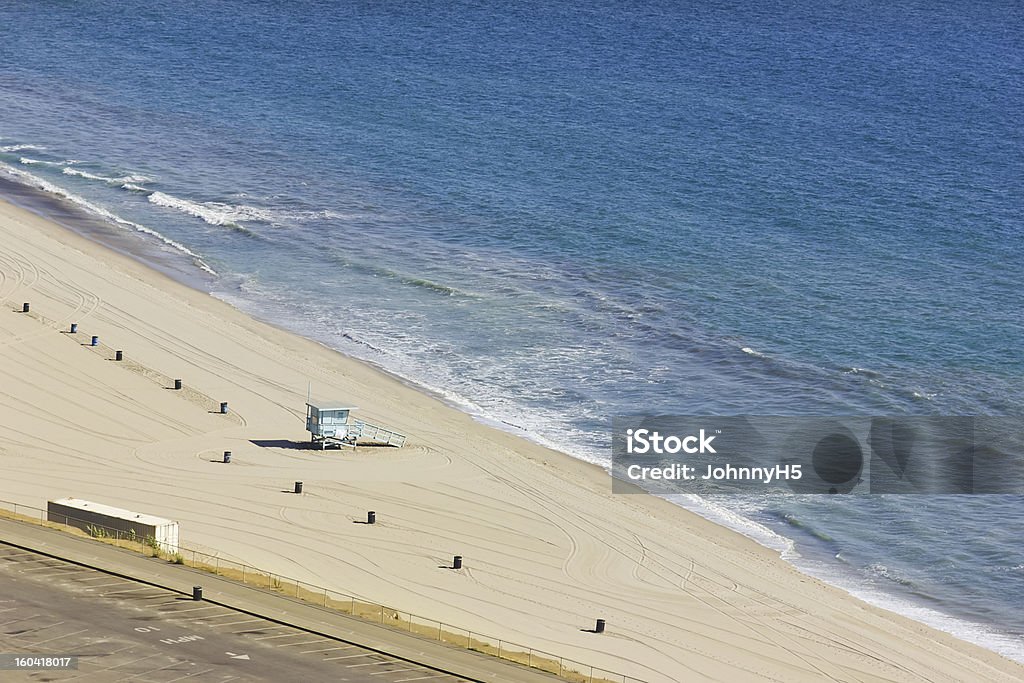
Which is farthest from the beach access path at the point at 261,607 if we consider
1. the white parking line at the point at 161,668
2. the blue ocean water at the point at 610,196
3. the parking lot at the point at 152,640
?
the blue ocean water at the point at 610,196

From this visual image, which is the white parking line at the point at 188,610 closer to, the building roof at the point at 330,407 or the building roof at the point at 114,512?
the building roof at the point at 114,512

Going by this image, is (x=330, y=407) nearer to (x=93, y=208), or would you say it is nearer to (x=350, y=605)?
(x=350, y=605)

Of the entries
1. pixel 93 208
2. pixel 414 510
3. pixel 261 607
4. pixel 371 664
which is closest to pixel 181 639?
pixel 261 607

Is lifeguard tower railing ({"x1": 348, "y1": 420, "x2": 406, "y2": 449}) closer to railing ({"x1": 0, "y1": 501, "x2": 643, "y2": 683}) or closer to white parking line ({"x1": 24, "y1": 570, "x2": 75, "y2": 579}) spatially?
railing ({"x1": 0, "y1": 501, "x2": 643, "y2": 683})

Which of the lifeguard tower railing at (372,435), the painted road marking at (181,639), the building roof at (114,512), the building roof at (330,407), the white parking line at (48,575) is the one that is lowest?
the painted road marking at (181,639)


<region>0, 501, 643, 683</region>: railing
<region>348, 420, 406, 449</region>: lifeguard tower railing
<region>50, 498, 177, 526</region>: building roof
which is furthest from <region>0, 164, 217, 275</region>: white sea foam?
<region>0, 501, 643, 683</region>: railing

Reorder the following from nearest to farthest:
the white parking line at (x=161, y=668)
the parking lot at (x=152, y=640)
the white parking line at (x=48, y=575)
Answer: the white parking line at (x=161, y=668), the parking lot at (x=152, y=640), the white parking line at (x=48, y=575)
